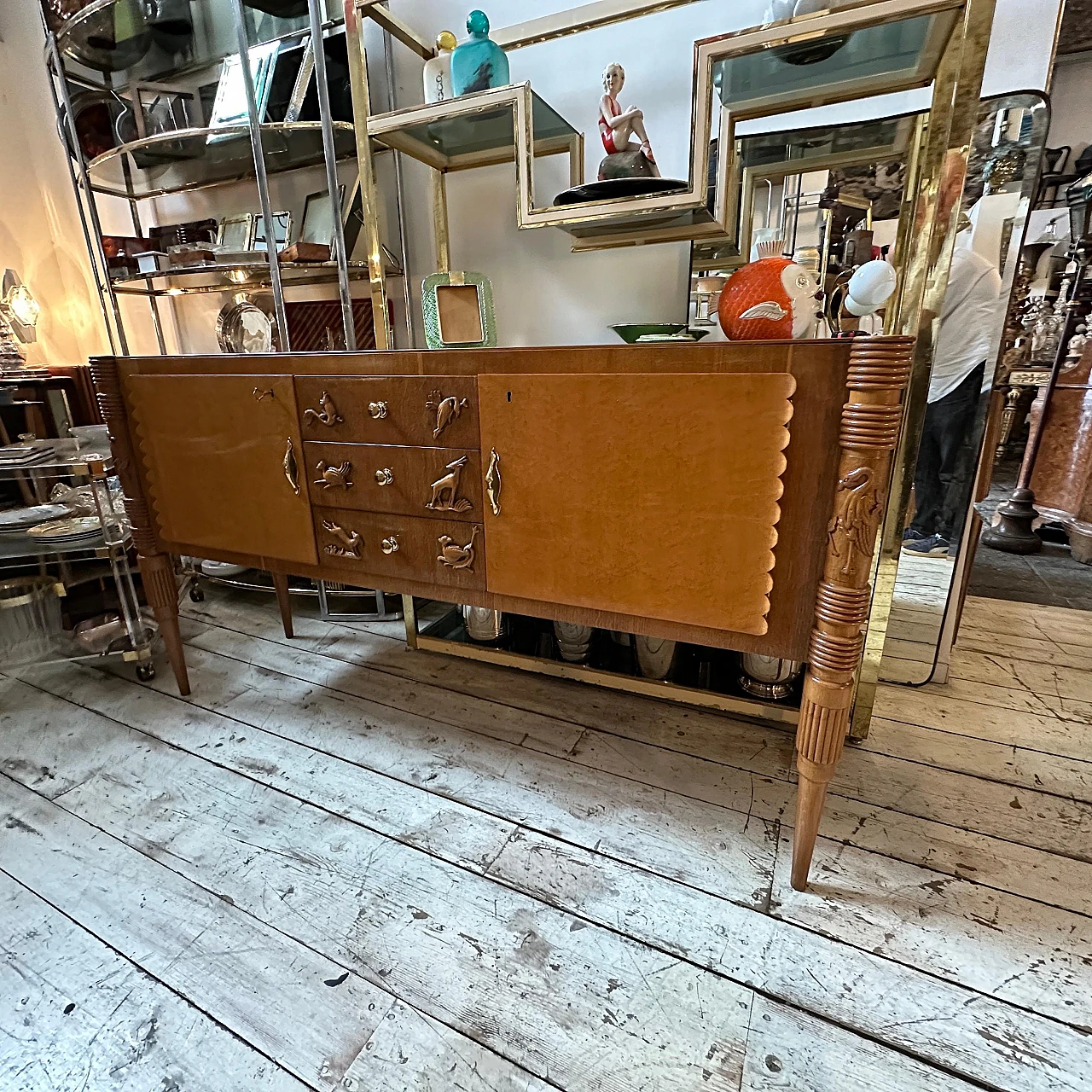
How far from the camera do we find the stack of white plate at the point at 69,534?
57.4 inches

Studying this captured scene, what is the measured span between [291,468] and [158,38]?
169 centimetres

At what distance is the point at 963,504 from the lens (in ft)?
3.99

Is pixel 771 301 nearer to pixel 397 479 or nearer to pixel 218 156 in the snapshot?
pixel 397 479

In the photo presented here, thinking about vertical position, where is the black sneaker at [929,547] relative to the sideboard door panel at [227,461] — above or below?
below

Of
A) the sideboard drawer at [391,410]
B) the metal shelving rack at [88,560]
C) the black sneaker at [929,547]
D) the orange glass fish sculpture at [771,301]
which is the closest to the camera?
the orange glass fish sculpture at [771,301]

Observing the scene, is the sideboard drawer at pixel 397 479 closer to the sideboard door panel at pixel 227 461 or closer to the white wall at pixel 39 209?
the sideboard door panel at pixel 227 461

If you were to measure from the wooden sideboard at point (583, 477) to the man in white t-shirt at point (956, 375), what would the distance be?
21.8 inches

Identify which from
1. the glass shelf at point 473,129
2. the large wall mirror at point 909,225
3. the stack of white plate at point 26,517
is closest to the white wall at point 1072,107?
the large wall mirror at point 909,225

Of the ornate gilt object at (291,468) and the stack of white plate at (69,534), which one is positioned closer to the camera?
the ornate gilt object at (291,468)

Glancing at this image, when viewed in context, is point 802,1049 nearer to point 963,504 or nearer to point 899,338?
point 899,338

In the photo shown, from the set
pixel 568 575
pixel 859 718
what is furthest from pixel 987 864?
pixel 568 575

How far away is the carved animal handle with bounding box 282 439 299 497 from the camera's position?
3.50ft

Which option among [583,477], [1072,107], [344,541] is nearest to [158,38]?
[344,541]

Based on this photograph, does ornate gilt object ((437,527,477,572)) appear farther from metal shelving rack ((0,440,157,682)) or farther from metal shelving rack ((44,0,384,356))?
metal shelving rack ((0,440,157,682))
